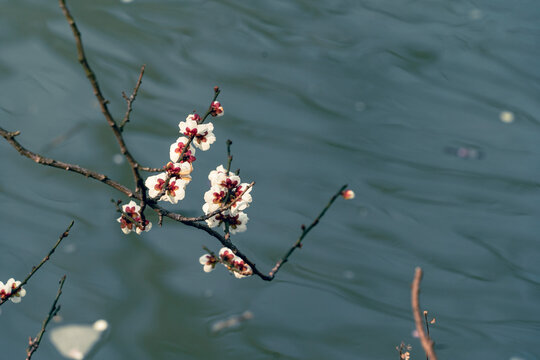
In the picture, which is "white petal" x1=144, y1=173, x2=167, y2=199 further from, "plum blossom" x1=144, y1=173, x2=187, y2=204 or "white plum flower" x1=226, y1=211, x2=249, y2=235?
"white plum flower" x1=226, y1=211, x2=249, y2=235

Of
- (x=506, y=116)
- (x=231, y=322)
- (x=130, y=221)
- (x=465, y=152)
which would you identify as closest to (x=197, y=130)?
(x=130, y=221)

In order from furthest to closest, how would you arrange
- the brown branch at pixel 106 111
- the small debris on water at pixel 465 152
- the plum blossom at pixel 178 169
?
the small debris on water at pixel 465 152, the plum blossom at pixel 178 169, the brown branch at pixel 106 111

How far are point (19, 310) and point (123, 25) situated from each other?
4.15ft

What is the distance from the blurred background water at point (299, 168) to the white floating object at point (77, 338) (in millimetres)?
32

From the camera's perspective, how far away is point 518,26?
7.90 feet

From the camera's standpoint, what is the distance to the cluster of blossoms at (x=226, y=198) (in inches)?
39.6

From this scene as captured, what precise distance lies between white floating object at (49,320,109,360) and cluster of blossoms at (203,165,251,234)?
3.52 feet

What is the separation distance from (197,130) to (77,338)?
3.93 feet

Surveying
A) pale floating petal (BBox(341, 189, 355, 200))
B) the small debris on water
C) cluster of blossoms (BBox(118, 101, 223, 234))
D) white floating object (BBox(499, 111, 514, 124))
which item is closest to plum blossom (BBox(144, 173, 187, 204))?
cluster of blossoms (BBox(118, 101, 223, 234))

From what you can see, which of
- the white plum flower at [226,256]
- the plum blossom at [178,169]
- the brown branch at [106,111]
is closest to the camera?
the brown branch at [106,111]

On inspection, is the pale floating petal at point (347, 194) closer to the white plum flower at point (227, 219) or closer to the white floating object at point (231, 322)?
the white plum flower at point (227, 219)

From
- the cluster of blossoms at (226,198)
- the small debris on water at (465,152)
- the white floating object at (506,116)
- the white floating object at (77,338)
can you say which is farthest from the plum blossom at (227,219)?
the white floating object at (506,116)

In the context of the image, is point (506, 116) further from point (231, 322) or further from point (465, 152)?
point (231, 322)

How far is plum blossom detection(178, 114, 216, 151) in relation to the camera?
3.37 ft
